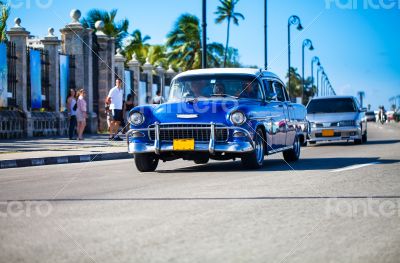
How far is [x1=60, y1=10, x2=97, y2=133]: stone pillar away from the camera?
3122 cm

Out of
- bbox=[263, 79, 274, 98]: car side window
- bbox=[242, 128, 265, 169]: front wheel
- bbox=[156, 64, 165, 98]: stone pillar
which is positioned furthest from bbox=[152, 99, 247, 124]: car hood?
bbox=[156, 64, 165, 98]: stone pillar

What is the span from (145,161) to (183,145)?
39.4 inches

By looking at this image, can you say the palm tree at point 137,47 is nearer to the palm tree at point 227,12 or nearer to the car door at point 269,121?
the palm tree at point 227,12

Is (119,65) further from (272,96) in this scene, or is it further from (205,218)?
(205,218)

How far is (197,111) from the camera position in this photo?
1220 centimetres

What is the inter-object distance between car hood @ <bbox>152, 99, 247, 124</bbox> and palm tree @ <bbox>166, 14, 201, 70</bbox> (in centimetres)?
5193

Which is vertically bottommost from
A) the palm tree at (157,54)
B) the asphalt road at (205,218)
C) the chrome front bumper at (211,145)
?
the asphalt road at (205,218)

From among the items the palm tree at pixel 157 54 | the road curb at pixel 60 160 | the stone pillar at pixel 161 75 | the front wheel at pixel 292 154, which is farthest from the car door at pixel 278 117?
the palm tree at pixel 157 54


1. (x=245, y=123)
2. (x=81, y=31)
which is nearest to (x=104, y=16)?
(x=81, y=31)

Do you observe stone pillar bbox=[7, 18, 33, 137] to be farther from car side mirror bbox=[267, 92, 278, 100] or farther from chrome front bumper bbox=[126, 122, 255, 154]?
chrome front bumper bbox=[126, 122, 255, 154]

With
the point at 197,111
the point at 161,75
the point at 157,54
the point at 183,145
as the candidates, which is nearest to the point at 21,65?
the point at 197,111

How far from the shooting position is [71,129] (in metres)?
24.9

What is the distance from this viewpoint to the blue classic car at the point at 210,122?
12062mm

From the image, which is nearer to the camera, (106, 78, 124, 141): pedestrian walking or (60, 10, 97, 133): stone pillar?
(106, 78, 124, 141): pedestrian walking
